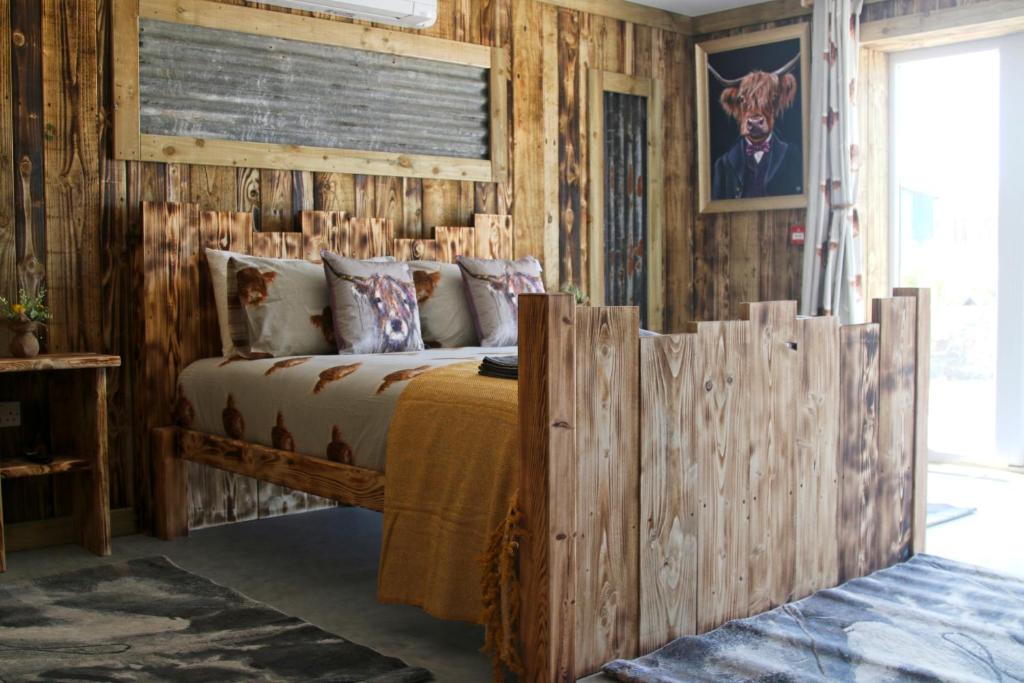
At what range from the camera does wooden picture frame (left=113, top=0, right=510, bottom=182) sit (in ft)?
13.3

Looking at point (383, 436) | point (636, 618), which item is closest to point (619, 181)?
point (383, 436)

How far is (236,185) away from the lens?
436cm

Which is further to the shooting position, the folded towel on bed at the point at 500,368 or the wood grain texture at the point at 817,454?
the wood grain texture at the point at 817,454

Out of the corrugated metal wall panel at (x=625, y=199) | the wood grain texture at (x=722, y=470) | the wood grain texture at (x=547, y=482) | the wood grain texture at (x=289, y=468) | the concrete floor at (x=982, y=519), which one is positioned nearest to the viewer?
the wood grain texture at (x=547, y=482)

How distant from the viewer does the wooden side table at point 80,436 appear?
3.59m

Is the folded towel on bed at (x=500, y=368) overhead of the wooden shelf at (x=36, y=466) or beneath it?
overhead

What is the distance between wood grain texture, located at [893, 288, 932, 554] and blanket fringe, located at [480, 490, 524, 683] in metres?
1.64

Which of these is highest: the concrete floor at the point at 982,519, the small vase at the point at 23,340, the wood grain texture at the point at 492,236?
the wood grain texture at the point at 492,236

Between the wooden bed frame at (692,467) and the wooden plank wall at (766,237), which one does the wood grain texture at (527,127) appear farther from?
the wooden bed frame at (692,467)

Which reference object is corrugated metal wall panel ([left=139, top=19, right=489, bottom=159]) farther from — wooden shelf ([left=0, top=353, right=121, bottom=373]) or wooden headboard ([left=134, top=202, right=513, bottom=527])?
wooden shelf ([left=0, top=353, right=121, bottom=373])

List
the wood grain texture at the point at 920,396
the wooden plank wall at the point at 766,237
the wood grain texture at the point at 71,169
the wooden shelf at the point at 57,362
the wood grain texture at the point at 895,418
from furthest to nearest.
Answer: the wooden plank wall at the point at 766,237 < the wood grain texture at the point at 71,169 < the wooden shelf at the point at 57,362 < the wood grain texture at the point at 920,396 < the wood grain texture at the point at 895,418

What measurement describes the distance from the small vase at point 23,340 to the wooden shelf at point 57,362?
0.03 m

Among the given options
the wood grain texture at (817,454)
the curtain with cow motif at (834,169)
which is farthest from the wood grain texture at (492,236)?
the wood grain texture at (817,454)

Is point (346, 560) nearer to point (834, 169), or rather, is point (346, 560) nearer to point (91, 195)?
point (91, 195)
